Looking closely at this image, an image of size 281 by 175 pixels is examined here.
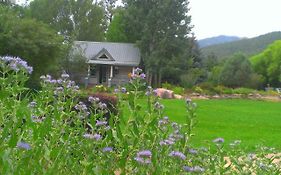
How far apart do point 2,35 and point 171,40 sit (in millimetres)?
22066

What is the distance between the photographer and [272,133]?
14.2 meters

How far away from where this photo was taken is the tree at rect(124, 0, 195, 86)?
41688mm

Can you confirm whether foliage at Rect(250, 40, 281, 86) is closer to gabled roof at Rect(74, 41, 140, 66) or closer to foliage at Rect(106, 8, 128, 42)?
foliage at Rect(106, 8, 128, 42)

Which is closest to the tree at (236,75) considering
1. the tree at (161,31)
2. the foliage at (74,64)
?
the tree at (161,31)

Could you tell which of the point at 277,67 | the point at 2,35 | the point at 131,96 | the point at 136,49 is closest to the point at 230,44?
the point at 277,67

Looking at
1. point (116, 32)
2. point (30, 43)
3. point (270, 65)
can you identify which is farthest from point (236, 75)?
point (30, 43)

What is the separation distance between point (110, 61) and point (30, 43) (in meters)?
19.4

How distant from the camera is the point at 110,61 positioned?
42.4 metres

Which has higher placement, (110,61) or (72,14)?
(72,14)


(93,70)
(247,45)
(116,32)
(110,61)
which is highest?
(116,32)

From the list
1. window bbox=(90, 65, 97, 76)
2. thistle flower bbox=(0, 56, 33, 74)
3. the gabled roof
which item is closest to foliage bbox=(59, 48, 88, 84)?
the gabled roof

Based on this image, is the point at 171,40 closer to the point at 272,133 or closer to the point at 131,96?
the point at 272,133

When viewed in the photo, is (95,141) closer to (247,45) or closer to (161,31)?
(161,31)

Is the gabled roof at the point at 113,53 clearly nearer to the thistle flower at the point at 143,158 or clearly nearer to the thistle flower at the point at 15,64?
the thistle flower at the point at 15,64
